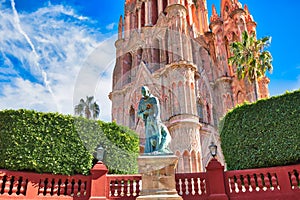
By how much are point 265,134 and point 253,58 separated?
39.4 ft

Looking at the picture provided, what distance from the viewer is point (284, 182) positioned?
8.45 m

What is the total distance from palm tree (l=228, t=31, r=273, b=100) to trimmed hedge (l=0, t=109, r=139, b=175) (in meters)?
13.8

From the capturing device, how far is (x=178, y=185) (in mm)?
9141

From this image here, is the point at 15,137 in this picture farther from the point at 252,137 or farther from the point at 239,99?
the point at 239,99

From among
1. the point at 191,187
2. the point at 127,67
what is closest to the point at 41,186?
the point at 191,187

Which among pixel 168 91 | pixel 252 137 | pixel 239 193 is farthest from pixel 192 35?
pixel 239 193

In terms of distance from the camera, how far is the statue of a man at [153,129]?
8.75 meters

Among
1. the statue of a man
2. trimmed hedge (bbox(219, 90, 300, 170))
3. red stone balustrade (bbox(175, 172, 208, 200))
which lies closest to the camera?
the statue of a man

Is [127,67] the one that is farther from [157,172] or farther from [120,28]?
[157,172]

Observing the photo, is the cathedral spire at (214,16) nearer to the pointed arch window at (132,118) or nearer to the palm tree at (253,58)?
the palm tree at (253,58)

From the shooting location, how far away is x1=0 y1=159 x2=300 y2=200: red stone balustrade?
8.45 meters

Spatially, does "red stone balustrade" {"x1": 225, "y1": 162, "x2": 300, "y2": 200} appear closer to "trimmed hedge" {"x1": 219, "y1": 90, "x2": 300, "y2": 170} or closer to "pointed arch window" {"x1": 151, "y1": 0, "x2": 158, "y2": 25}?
"trimmed hedge" {"x1": 219, "y1": 90, "x2": 300, "y2": 170}

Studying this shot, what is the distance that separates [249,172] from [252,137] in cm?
175

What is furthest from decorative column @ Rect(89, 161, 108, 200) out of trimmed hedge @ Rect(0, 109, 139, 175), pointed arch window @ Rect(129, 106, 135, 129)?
pointed arch window @ Rect(129, 106, 135, 129)
